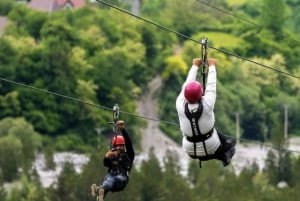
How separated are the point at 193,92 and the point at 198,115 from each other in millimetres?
332

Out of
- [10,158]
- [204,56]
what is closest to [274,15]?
[10,158]

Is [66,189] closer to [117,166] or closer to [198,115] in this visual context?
[117,166]

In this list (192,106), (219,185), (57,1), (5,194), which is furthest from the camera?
(57,1)

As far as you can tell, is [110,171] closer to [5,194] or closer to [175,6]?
[5,194]

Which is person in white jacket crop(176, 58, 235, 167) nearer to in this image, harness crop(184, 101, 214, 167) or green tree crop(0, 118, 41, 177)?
harness crop(184, 101, 214, 167)

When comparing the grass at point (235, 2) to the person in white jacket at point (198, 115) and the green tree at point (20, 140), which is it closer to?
the green tree at point (20, 140)

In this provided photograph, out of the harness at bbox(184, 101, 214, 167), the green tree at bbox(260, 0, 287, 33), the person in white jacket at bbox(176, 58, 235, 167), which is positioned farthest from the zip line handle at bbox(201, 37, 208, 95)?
the green tree at bbox(260, 0, 287, 33)

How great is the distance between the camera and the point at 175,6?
123 m

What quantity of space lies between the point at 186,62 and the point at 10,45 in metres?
14.6

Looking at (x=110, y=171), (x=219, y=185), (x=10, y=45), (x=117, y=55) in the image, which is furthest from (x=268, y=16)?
(x=110, y=171)

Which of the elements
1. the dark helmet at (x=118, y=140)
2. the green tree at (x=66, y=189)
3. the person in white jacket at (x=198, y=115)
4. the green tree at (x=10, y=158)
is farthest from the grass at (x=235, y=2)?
the person in white jacket at (x=198, y=115)

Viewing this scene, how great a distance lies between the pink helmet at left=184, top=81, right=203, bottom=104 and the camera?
19.5 metres

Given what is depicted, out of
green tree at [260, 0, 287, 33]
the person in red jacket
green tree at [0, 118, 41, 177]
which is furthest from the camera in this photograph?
green tree at [260, 0, 287, 33]

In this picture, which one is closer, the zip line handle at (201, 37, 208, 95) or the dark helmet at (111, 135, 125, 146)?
the zip line handle at (201, 37, 208, 95)
